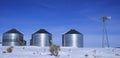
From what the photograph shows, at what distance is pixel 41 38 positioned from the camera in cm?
5397

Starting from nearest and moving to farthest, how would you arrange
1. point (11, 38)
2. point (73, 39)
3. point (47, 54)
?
point (47, 54) → point (11, 38) → point (73, 39)

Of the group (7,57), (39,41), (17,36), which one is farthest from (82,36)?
(7,57)

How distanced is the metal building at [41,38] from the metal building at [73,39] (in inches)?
155

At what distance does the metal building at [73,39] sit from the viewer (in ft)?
176

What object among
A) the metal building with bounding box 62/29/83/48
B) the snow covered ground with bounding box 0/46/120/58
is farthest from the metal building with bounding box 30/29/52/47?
the snow covered ground with bounding box 0/46/120/58

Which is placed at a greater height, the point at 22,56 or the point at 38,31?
the point at 38,31

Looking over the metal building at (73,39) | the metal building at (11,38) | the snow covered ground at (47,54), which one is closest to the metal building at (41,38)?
the metal building at (11,38)

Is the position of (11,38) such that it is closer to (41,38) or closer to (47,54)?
(41,38)

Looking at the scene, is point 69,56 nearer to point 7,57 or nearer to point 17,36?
point 7,57

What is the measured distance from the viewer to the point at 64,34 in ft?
187

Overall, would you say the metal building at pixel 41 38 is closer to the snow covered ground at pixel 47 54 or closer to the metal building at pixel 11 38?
the metal building at pixel 11 38

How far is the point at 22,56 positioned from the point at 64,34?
3256cm

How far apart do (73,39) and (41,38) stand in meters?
7.52

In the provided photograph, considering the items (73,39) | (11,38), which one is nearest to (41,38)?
(11,38)
